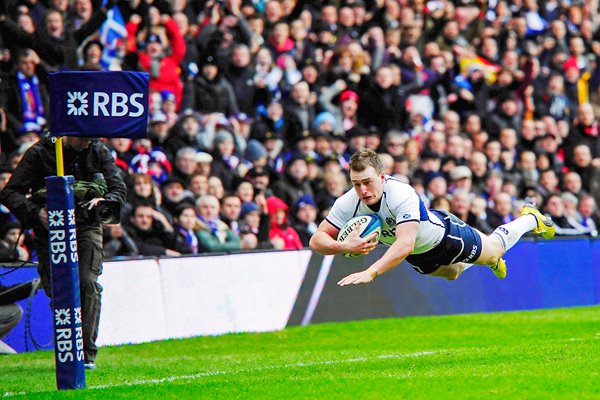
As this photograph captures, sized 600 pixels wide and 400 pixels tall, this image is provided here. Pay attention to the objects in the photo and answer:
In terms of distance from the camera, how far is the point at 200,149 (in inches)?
736

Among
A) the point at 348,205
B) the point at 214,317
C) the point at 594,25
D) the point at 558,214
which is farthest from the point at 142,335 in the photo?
the point at 594,25

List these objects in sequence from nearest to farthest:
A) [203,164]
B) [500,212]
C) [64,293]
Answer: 1. [64,293]
2. [203,164]
3. [500,212]

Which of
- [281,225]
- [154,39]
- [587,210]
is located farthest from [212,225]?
[587,210]

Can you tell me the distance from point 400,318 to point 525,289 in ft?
9.22

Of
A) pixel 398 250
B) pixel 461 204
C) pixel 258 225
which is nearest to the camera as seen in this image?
pixel 398 250

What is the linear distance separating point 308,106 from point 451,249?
29.5 feet

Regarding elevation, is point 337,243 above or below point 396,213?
below

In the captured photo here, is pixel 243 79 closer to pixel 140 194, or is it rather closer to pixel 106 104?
pixel 140 194

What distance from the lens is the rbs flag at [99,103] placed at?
10180 millimetres

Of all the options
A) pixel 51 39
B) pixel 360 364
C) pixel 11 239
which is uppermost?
pixel 51 39

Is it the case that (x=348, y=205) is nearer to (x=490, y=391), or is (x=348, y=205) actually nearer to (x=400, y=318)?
(x=490, y=391)

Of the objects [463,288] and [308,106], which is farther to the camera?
[308,106]

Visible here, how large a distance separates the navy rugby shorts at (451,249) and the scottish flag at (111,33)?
7.46 meters

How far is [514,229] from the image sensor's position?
1341 centimetres
